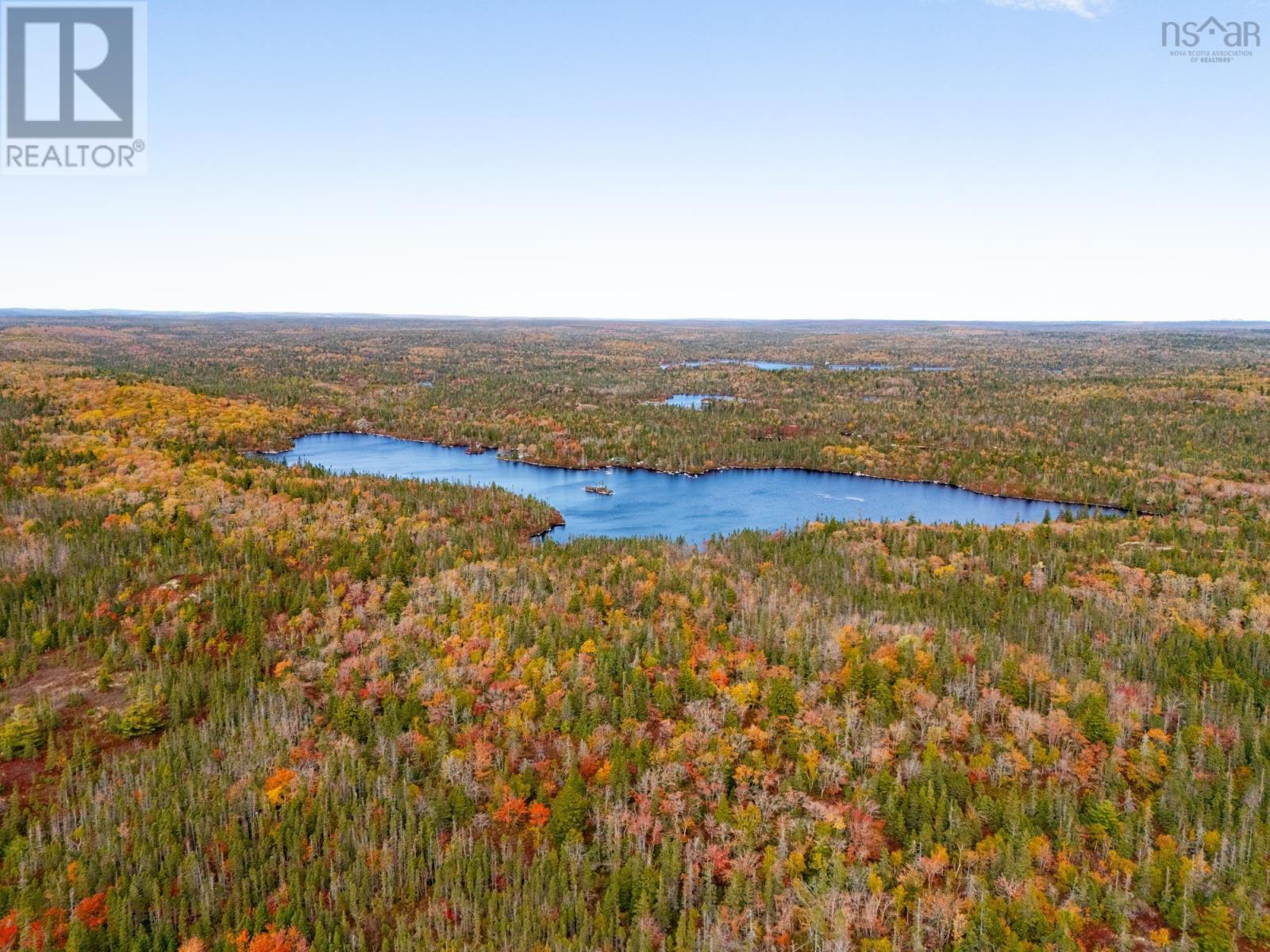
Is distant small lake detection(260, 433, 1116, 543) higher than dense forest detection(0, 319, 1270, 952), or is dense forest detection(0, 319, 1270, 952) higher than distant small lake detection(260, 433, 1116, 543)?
distant small lake detection(260, 433, 1116, 543)

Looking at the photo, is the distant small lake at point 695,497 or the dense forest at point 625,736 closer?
the dense forest at point 625,736

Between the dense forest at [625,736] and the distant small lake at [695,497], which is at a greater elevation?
the distant small lake at [695,497]

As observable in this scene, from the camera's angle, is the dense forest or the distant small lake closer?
the dense forest

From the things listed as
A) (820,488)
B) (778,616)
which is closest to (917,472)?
(820,488)

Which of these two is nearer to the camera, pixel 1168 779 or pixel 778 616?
pixel 1168 779

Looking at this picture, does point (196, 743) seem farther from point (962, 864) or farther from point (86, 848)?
point (962, 864)
